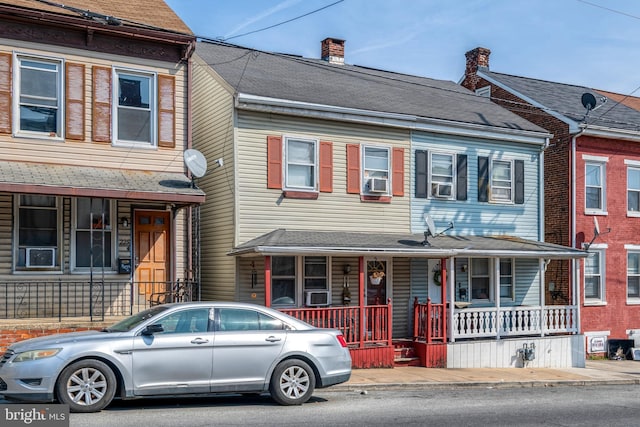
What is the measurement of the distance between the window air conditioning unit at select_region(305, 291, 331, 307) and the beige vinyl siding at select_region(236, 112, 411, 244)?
1561mm

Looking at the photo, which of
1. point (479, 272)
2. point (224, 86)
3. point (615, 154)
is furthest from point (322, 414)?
point (615, 154)

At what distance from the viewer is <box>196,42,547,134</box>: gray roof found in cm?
1925

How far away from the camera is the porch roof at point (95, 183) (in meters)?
14.1

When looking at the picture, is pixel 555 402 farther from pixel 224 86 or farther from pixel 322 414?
pixel 224 86

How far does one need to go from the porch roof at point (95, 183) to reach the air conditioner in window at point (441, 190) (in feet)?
23.9

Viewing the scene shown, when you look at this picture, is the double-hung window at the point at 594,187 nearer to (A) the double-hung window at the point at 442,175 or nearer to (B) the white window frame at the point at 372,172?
(A) the double-hung window at the point at 442,175

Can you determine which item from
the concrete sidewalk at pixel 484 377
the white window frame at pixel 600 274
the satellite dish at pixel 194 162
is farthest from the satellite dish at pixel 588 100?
the satellite dish at pixel 194 162

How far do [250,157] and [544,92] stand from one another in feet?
41.9

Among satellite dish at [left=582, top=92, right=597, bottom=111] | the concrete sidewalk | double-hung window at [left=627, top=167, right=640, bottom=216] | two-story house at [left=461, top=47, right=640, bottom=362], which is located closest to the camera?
the concrete sidewalk

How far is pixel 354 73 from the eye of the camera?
2378cm

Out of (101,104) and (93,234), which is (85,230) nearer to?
(93,234)

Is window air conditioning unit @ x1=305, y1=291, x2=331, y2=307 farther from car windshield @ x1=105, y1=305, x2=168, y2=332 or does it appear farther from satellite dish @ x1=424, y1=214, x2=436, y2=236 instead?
car windshield @ x1=105, y1=305, x2=168, y2=332

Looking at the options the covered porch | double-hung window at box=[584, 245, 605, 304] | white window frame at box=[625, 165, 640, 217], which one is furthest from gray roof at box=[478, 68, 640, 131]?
the covered porch

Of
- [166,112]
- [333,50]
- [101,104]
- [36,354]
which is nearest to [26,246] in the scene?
[101,104]
